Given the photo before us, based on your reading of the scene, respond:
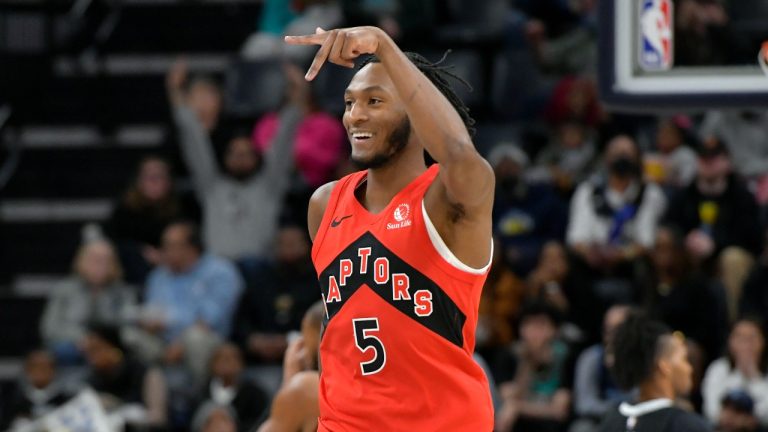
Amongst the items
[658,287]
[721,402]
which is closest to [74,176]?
[658,287]

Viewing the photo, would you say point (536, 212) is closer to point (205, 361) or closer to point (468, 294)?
point (205, 361)

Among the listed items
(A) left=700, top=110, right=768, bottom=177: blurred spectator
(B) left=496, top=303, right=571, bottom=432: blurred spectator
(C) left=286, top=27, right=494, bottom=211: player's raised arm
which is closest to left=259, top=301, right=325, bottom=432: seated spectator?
(C) left=286, top=27, right=494, bottom=211: player's raised arm

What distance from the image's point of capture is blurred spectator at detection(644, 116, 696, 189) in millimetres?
11070

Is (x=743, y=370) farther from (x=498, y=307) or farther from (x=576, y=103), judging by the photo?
(x=576, y=103)

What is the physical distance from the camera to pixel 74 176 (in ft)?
43.5

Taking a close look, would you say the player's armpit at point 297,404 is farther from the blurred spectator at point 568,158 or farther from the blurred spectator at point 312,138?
the blurred spectator at point 312,138

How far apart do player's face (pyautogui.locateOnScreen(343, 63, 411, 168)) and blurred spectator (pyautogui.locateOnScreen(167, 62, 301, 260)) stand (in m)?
7.05

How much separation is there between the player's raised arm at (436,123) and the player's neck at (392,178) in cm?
30

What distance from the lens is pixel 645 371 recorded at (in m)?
5.87

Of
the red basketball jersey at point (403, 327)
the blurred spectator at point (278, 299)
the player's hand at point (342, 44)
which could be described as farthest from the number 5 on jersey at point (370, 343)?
the blurred spectator at point (278, 299)

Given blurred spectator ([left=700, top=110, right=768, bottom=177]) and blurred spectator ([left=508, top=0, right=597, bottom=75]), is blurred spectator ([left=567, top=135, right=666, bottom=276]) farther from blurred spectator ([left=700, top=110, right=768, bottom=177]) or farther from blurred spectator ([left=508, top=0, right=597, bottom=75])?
blurred spectator ([left=508, top=0, right=597, bottom=75])

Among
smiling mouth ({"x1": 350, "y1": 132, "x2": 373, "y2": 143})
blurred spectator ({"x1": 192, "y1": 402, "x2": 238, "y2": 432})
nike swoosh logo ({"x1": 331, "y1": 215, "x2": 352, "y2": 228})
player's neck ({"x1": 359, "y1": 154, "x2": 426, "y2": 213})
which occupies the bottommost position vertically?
blurred spectator ({"x1": 192, "y1": 402, "x2": 238, "y2": 432})

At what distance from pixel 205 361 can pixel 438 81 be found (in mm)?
5976

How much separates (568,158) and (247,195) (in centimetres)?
240
